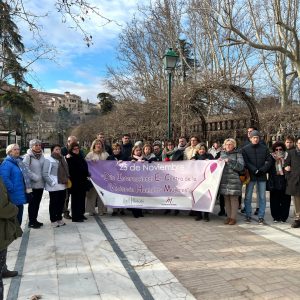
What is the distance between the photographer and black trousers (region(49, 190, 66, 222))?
7160mm

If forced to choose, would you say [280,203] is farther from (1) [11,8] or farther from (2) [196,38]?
(2) [196,38]

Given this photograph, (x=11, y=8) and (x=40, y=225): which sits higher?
(x=11, y=8)

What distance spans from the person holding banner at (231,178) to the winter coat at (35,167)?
3.57 m

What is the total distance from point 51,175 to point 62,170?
24cm

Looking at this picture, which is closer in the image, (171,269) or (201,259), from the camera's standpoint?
(171,269)

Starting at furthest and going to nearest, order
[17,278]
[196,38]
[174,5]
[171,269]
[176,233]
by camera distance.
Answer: [196,38]
[174,5]
[176,233]
[171,269]
[17,278]

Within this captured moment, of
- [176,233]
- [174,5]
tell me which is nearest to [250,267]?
[176,233]

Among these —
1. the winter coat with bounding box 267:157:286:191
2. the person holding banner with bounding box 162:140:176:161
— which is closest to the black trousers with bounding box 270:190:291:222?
the winter coat with bounding box 267:157:286:191

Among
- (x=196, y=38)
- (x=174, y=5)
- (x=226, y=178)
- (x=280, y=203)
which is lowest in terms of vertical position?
(x=280, y=203)

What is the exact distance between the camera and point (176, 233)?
6.63 meters

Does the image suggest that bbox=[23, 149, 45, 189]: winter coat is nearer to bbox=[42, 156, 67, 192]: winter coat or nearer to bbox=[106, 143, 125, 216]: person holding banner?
bbox=[42, 156, 67, 192]: winter coat

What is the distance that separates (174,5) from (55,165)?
49.1 feet

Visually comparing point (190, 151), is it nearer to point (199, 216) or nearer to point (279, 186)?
point (199, 216)

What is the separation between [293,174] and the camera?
702cm
